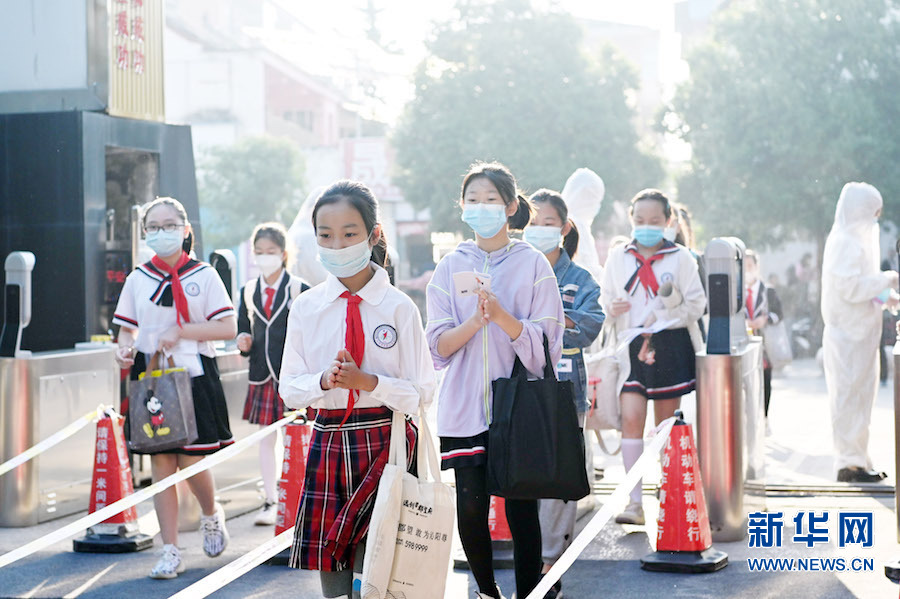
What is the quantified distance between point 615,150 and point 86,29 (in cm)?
2800

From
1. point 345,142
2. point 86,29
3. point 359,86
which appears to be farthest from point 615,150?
point 86,29

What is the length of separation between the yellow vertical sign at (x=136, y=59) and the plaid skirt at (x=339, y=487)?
6403 millimetres

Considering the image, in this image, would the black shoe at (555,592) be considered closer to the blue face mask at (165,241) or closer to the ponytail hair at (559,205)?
the ponytail hair at (559,205)

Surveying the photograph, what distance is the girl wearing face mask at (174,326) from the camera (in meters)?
6.59

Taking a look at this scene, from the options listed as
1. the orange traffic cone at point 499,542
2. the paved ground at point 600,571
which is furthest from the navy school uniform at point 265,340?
the orange traffic cone at point 499,542

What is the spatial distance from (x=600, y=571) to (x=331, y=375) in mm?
2798

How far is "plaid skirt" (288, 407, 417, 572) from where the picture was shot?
4.52 m

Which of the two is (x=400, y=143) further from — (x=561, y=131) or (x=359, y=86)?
(x=359, y=86)

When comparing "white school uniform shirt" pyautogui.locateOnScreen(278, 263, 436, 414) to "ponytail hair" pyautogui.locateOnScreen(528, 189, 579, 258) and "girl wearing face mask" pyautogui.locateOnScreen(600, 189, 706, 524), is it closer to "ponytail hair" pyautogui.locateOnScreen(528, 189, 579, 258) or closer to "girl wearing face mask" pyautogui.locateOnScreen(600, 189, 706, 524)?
"ponytail hair" pyautogui.locateOnScreen(528, 189, 579, 258)

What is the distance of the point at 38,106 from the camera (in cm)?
1034

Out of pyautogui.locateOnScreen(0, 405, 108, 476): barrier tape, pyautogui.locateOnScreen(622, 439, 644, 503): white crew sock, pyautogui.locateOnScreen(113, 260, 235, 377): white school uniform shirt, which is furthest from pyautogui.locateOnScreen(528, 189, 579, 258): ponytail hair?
pyautogui.locateOnScreen(0, 405, 108, 476): barrier tape

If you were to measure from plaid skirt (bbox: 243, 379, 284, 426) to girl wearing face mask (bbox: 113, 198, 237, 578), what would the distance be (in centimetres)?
151

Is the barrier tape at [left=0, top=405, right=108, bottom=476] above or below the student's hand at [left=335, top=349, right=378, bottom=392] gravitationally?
below

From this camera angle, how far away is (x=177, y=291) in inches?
260
